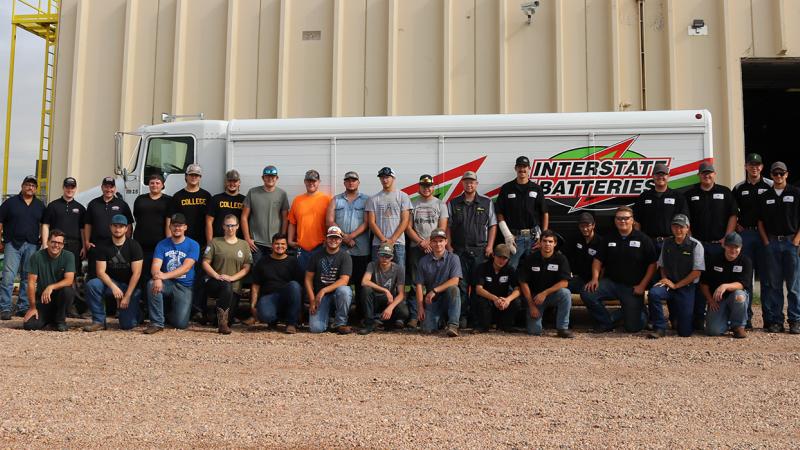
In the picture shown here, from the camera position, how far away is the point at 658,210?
749cm

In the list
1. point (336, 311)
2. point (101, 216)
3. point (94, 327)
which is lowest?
point (94, 327)

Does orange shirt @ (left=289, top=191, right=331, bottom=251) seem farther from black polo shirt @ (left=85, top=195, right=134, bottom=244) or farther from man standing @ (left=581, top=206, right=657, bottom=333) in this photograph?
→ man standing @ (left=581, top=206, right=657, bottom=333)

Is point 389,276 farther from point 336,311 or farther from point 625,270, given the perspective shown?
point 625,270

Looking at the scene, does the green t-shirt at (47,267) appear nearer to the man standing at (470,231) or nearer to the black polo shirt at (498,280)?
the man standing at (470,231)

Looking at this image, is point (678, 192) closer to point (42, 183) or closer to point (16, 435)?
point (16, 435)

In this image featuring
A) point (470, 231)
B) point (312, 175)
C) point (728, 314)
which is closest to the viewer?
point (728, 314)

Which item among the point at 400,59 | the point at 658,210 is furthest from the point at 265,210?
the point at 400,59

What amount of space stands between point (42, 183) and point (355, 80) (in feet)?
22.8

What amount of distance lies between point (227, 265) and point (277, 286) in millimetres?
664

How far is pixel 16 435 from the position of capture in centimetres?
368

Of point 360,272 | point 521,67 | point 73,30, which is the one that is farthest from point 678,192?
point 73,30

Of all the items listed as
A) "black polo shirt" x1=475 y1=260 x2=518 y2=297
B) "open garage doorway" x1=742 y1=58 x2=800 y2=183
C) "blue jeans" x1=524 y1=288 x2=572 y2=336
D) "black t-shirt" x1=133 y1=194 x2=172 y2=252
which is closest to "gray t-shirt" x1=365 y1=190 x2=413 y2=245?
"black polo shirt" x1=475 y1=260 x2=518 y2=297

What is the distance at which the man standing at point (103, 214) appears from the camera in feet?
26.7

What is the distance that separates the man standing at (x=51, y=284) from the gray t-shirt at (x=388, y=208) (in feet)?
12.0
